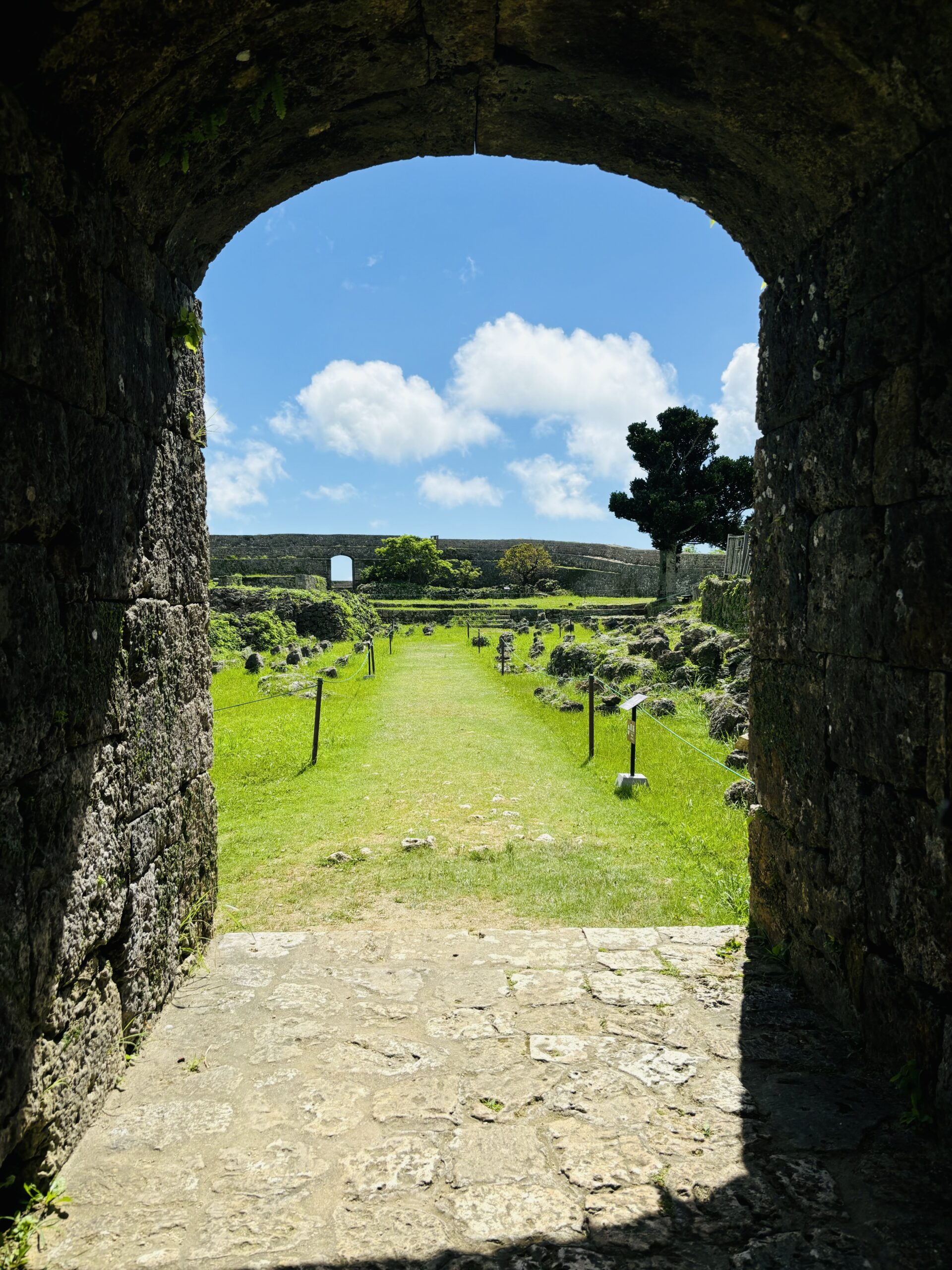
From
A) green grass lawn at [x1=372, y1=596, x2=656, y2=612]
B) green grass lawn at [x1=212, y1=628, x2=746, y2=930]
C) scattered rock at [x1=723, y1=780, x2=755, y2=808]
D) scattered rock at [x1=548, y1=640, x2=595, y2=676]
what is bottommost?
green grass lawn at [x1=212, y1=628, x2=746, y2=930]

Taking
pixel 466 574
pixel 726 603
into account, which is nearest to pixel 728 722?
pixel 726 603

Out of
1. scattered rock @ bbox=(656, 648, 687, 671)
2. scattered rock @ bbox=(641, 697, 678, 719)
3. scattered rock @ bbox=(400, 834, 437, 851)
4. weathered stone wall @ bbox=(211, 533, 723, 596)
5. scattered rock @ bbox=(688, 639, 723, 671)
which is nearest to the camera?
scattered rock @ bbox=(400, 834, 437, 851)

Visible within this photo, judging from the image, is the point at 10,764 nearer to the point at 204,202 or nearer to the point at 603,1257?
the point at 603,1257

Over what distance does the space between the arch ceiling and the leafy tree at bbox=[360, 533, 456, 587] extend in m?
38.7

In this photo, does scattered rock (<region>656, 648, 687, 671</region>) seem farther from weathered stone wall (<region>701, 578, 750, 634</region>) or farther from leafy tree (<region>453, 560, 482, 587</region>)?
leafy tree (<region>453, 560, 482, 587</region>)

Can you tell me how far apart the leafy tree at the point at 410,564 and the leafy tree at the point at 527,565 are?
3853 mm

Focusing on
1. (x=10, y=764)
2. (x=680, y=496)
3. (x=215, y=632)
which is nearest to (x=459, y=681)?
(x=215, y=632)

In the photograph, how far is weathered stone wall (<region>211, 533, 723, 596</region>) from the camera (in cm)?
3812

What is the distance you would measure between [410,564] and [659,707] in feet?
107

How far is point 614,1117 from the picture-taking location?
2.68 metres

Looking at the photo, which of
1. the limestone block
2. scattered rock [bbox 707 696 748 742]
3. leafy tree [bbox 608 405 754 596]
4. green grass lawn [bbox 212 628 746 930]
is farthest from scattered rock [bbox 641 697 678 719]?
leafy tree [bbox 608 405 754 596]

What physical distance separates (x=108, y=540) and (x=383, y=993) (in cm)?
227

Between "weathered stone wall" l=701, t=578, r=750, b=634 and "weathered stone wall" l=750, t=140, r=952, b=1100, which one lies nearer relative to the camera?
"weathered stone wall" l=750, t=140, r=952, b=1100

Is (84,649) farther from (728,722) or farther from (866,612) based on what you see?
(728,722)
